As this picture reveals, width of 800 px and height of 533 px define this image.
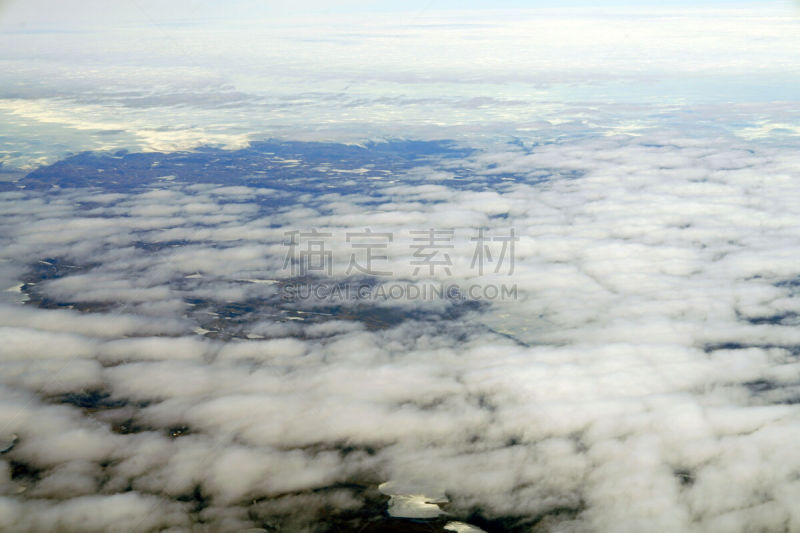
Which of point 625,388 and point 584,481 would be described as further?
point 625,388

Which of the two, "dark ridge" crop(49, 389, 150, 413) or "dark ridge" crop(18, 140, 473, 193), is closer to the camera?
"dark ridge" crop(49, 389, 150, 413)

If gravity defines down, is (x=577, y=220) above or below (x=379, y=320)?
above

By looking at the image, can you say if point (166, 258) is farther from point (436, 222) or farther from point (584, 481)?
point (584, 481)

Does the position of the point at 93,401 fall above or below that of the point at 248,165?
below

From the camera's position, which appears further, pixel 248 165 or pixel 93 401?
pixel 248 165

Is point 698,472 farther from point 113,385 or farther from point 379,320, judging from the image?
point 113,385

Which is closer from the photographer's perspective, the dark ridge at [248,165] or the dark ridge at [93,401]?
the dark ridge at [93,401]

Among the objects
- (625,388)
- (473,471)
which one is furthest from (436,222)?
(473,471)

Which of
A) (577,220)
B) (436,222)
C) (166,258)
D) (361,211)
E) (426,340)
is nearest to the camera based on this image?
(426,340)

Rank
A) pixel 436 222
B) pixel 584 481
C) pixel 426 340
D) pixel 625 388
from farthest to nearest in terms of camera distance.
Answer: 1. pixel 436 222
2. pixel 426 340
3. pixel 625 388
4. pixel 584 481

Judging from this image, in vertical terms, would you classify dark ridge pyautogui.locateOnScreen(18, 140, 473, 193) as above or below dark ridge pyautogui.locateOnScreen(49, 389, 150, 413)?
above

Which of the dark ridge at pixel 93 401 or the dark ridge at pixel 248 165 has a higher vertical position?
the dark ridge at pixel 248 165
